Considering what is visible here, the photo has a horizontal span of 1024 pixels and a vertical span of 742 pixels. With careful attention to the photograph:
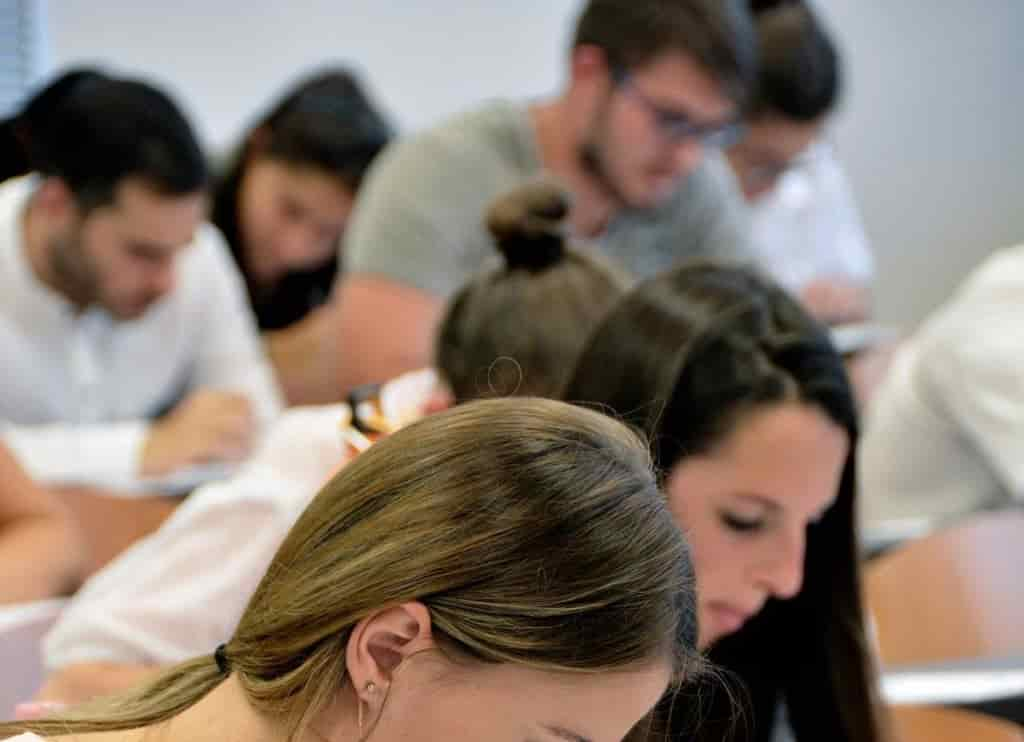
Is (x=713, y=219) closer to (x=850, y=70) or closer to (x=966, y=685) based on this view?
(x=966, y=685)

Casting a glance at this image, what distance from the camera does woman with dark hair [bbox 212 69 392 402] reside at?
9.32ft

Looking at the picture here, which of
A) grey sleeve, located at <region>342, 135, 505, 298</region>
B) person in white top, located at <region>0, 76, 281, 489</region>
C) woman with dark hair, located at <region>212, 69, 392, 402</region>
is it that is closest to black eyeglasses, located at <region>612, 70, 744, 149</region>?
grey sleeve, located at <region>342, 135, 505, 298</region>

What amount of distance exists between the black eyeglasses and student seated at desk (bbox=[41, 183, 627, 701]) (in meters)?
0.57

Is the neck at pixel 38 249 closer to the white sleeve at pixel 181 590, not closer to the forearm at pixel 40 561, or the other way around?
the forearm at pixel 40 561

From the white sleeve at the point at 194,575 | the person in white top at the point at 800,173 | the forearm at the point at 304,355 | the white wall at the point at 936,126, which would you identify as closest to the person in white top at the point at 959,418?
the person in white top at the point at 800,173

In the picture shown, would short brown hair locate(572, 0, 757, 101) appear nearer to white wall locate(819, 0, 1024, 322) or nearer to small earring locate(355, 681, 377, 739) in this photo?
small earring locate(355, 681, 377, 739)

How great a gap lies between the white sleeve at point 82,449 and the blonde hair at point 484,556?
156cm

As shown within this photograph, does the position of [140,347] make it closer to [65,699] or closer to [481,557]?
[65,699]

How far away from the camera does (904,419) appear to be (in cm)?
254

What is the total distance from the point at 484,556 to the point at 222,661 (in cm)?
20

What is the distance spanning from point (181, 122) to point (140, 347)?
0.49m

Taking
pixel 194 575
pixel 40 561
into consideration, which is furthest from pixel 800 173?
pixel 194 575

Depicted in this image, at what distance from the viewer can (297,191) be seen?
9.36ft

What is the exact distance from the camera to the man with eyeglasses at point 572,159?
2.10 m
